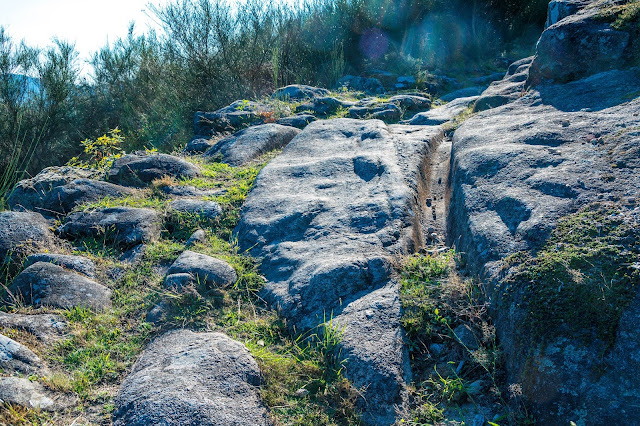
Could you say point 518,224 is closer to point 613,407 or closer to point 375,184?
point 613,407

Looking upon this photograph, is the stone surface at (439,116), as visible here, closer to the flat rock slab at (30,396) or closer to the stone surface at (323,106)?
the stone surface at (323,106)

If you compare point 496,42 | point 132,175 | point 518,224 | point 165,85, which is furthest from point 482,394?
point 496,42

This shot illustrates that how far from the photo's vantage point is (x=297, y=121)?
6496 mm

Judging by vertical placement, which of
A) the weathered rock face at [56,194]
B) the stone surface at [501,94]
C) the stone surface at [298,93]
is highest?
the stone surface at [298,93]

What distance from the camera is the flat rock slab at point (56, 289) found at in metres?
2.83

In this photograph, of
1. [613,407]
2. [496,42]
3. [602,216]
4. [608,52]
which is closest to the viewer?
[613,407]

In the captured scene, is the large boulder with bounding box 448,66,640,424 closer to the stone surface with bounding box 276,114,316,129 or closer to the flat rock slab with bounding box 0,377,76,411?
the flat rock slab with bounding box 0,377,76,411

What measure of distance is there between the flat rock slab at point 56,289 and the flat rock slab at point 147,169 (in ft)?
5.54

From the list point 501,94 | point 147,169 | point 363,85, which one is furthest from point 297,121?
point 363,85

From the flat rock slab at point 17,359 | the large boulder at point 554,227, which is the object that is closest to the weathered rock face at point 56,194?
the flat rock slab at point 17,359

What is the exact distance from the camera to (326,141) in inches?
199

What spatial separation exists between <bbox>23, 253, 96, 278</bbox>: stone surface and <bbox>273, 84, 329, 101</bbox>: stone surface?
16.4 ft

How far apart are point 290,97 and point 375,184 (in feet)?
14.2

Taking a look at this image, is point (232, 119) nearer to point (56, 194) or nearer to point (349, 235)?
point (56, 194)
